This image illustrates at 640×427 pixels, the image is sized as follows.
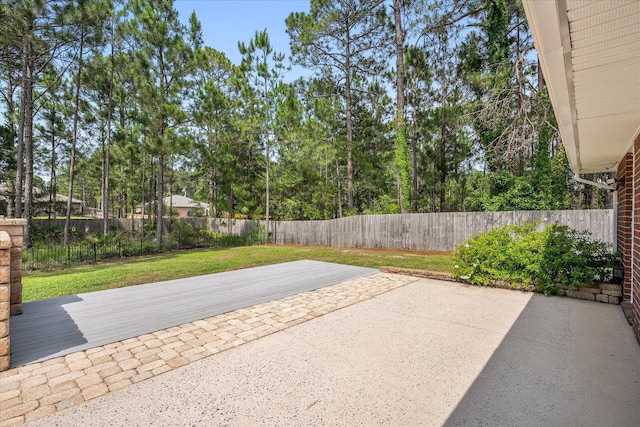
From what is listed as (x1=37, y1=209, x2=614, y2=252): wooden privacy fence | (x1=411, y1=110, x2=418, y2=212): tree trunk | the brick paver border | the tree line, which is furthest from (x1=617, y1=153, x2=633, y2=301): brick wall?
(x1=411, y1=110, x2=418, y2=212): tree trunk

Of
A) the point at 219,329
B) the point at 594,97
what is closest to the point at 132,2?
the point at 219,329

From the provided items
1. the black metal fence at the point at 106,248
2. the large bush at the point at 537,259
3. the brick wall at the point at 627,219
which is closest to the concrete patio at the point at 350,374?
the brick wall at the point at 627,219

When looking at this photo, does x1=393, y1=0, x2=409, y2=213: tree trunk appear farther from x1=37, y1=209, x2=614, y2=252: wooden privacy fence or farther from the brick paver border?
the brick paver border

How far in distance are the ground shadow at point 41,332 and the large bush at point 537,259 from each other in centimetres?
568

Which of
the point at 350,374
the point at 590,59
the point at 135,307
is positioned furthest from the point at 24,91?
the point at 590,59

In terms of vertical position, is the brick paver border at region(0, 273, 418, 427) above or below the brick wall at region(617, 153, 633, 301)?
below

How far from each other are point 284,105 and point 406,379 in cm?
1373

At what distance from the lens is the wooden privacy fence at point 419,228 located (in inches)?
330

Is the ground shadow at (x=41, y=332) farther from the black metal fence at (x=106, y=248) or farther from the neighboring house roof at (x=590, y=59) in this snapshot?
the black metal fence at (x=106, y=248)

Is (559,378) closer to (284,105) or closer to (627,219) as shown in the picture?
(627,219)

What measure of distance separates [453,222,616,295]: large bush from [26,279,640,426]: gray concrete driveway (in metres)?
0.95

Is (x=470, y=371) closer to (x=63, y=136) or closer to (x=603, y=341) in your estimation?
(x=603, y=341)

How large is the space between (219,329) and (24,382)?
5.04 ft

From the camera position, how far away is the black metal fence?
8547 mm
